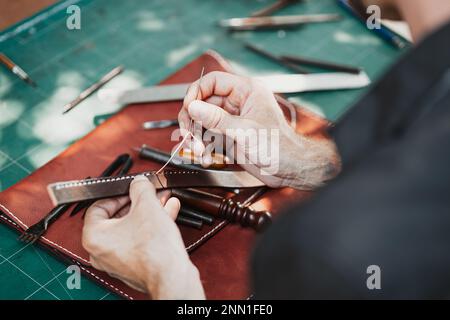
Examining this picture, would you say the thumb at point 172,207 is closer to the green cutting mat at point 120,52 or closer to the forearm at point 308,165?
the forearm at point 308,165

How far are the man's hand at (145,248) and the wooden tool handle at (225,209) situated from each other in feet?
0.30

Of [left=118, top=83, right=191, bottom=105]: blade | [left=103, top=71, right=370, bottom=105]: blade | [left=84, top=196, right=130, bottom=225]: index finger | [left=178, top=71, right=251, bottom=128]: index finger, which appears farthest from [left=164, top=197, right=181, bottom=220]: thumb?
[left=103, top=71, right=370, bottom=105]: blade

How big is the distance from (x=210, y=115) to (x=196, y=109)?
0.11ft

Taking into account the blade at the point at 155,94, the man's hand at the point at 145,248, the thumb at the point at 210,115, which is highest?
the blade at the point at 155,94

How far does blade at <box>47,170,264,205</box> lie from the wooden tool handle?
2 cm

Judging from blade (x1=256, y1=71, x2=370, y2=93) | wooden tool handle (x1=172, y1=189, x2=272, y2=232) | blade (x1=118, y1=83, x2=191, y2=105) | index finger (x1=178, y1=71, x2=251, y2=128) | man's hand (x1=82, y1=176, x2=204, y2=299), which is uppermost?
blade (x1=256, y1=71, x2=370, y2=93)

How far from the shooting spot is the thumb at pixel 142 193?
923 mm

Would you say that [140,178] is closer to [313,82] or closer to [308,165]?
[308,165]

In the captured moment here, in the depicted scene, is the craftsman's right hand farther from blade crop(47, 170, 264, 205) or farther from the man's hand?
→ the man's hand

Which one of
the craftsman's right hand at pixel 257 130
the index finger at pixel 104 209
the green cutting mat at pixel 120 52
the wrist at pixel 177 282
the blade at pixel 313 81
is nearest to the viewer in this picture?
the wrist at pixel 177 282

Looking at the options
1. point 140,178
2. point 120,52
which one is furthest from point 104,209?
point 120,52

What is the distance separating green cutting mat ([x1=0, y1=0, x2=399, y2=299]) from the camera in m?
1.36

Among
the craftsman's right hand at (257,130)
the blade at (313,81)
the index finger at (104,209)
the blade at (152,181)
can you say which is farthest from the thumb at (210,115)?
the blade at (313,81)
